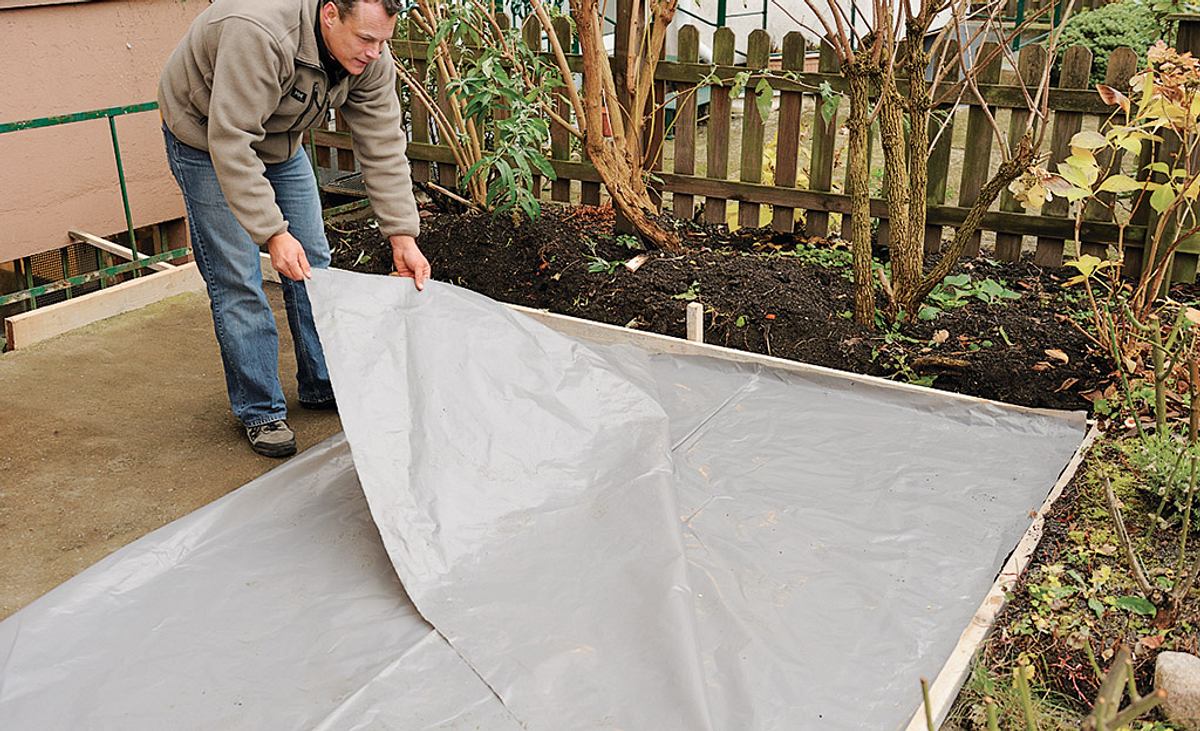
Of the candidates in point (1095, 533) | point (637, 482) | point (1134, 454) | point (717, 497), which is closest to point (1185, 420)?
point (1134, 454)

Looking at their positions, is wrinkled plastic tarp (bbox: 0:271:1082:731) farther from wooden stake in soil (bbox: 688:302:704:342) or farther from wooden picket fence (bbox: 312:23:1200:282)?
wooden picket fence (bbox: 312:23:1200:282)

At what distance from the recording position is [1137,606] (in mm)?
2236

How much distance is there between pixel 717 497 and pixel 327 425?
1329mm

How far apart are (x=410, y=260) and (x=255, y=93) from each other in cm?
58

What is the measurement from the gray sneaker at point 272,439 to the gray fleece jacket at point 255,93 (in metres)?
0.66

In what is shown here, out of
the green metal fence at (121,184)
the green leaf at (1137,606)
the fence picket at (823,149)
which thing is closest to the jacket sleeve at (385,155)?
the green metal fence at (121,184)

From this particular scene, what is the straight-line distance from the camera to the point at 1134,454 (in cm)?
262

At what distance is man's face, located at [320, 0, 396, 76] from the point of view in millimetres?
2551

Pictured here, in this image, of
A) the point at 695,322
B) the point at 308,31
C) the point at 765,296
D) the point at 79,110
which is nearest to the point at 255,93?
the point at 308,31

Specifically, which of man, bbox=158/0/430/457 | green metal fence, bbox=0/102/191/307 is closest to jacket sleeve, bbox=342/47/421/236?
man, bbox=158/0/430/457

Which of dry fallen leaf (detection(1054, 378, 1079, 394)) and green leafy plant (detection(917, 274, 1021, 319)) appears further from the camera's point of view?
green leafy plant (detection(917, 274, 1021, 319))

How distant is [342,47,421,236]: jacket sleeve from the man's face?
0.29 m

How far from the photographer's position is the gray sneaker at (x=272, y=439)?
10.1ft

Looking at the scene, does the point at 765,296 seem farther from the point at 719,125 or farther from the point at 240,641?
the point at 240,641
